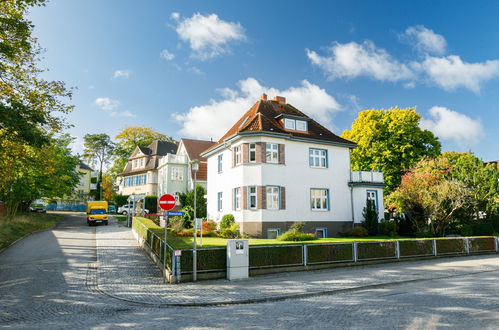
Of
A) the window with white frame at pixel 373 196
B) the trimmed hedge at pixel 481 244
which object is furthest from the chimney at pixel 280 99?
the trimmed hedge at pixel 481 244

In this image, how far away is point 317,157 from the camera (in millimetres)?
25203

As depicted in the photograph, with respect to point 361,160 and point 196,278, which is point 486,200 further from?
point 196,278

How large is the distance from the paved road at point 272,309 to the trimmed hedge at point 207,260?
9.09 ft

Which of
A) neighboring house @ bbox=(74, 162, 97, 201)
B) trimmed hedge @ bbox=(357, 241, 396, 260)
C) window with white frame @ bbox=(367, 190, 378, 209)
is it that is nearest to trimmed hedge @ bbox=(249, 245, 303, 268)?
trimmed hedge @ bbox=(357, 241, 396, 260)

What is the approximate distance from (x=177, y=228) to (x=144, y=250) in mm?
3271

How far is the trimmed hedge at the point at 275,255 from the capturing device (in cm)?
1295

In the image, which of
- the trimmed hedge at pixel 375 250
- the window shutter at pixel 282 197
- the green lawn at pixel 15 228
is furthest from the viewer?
the window shutter at pixel 282 197

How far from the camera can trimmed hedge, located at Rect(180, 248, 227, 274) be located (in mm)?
11984

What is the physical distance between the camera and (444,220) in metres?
24.7

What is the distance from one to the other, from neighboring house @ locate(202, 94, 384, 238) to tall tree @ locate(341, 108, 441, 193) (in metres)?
9.51

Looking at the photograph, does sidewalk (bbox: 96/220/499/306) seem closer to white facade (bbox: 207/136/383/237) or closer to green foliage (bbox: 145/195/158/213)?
white facade (bbox: 207/136/383/237)

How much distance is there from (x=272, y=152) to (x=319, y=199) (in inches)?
194

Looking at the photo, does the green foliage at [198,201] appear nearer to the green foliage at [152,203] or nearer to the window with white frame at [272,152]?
the window with white frame at [272,152]

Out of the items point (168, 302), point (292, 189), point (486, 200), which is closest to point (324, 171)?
point (292, 189)
